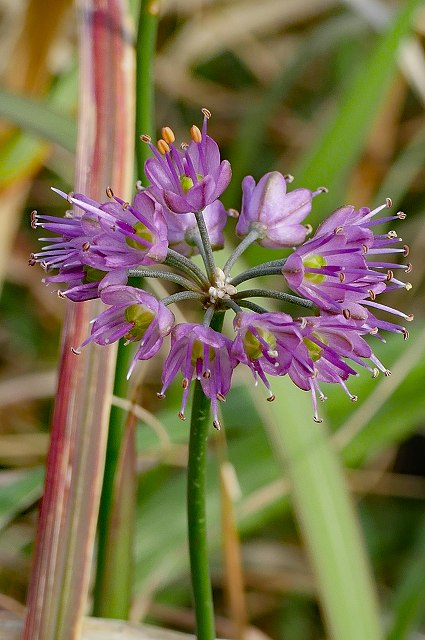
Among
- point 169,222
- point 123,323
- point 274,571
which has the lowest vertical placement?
point 274,571

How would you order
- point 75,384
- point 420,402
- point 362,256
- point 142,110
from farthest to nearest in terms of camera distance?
1. point 420,402
2. point 142,110
3. point 75,384
4. point 362,256

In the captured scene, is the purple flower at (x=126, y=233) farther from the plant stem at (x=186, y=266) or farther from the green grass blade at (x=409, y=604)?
the green grass blade at (x=409, y=604)

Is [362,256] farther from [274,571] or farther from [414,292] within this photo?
[414,292]

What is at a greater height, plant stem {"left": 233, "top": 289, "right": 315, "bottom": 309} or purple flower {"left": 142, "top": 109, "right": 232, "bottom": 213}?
purple flower {"left": 142, "top": 109, "right": 232, "bottom": 213}

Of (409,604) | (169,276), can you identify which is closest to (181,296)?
(169,276)

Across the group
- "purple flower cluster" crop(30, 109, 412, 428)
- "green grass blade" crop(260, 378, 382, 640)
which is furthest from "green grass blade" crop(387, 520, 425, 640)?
"purple flower cluster" crop(30, 109, 412, 428)

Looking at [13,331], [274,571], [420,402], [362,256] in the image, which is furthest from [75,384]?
[13,331]

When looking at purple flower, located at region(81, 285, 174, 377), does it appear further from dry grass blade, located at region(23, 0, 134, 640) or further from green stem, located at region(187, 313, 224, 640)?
dry grass blade, located at region(23, 0, 134, 640)
